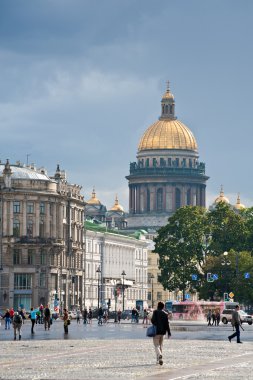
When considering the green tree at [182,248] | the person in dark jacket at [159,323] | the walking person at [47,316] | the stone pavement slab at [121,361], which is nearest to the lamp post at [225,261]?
the green tree at [182,248]

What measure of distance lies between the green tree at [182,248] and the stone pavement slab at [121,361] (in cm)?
11362

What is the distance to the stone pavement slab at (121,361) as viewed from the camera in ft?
137

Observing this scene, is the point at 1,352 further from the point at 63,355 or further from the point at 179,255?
the point at 179,255

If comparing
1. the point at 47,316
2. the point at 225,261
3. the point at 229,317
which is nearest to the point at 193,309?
the point at 225,261

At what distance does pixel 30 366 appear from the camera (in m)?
46.2

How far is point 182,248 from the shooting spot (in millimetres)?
184875

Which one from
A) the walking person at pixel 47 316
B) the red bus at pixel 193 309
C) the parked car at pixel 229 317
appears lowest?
the walking person at pixel 47 316

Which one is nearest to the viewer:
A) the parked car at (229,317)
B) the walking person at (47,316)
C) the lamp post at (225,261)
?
the walking person at (47,316)

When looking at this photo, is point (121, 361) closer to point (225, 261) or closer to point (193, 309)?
point (193, 309)

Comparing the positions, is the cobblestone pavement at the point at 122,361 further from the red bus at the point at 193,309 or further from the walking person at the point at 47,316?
the red bus at the point at 193,309

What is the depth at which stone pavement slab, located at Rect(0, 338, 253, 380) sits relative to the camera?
4188 cm

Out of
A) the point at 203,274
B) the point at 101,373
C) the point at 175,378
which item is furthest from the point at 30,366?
the point at 203,274

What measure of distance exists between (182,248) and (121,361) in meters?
135

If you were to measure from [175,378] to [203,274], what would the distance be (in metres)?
139
